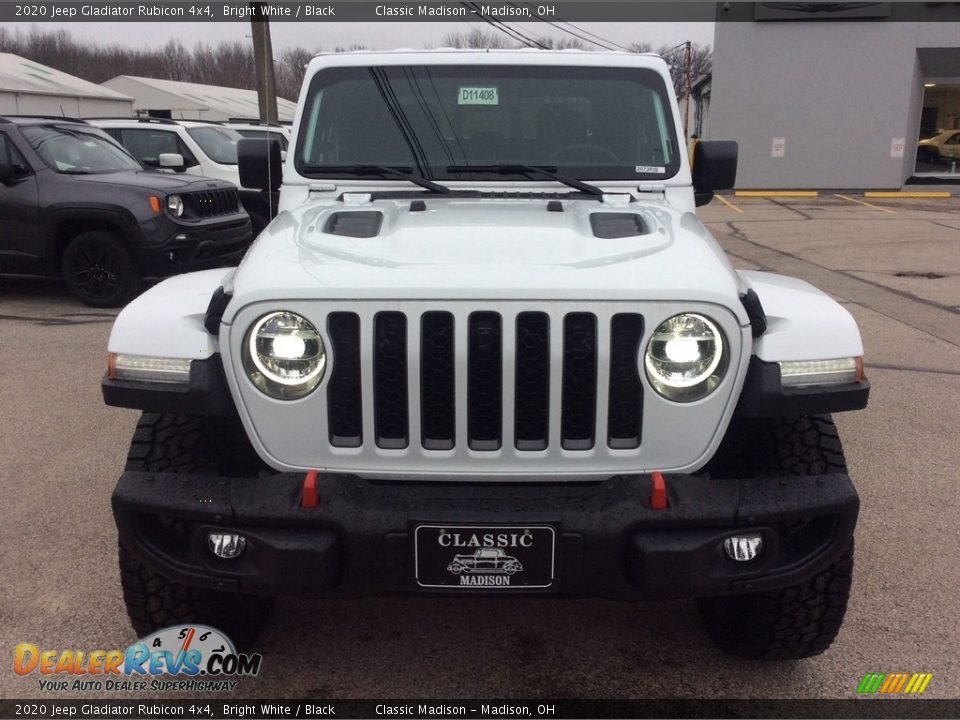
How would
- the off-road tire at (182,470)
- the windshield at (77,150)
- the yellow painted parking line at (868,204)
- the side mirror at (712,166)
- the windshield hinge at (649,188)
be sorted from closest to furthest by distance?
the off-road tire at (182,470)
the windshield hinge at (649,188)
the side mirror at (712,166)
the windshield at (77,150)
the yellow painted parking line at (868,204)

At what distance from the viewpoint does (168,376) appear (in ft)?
7.93

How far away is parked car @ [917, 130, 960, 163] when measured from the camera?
2492 cm

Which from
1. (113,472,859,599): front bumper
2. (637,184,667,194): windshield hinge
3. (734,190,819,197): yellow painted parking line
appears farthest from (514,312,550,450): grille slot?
(734,190,819,197): yellow painted parking line

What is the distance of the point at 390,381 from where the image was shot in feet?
7.49

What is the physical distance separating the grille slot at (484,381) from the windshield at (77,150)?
292 inches

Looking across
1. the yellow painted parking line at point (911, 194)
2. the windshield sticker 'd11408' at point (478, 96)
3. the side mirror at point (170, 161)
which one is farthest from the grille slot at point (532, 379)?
the yellow painted parking line at point (911, 194)

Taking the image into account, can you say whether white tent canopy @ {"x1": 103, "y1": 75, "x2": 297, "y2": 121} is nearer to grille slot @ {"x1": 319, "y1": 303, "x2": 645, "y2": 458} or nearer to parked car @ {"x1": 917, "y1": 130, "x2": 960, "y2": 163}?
parked car @ {"x1": 917, "y1": 130, "x2": 960, "y2": 163}

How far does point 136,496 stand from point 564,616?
5.02ft

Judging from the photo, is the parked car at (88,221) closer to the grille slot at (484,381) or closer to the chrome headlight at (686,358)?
the grille slot at (484,381)

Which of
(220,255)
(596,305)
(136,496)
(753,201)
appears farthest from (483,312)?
(753,201)

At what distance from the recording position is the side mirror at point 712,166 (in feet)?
12.5

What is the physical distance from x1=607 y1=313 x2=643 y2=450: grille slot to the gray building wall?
2184cm

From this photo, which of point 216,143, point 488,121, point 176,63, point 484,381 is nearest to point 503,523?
point 484,381

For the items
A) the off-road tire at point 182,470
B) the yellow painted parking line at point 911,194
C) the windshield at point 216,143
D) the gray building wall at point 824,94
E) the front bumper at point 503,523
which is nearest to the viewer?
the front bumper at point 503,523
